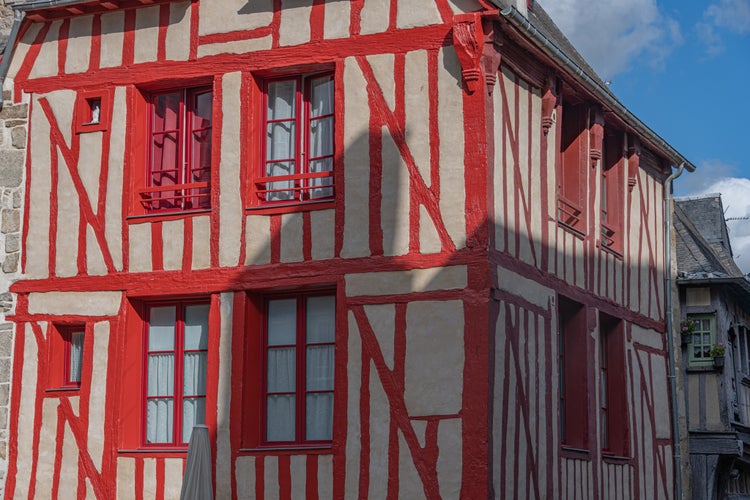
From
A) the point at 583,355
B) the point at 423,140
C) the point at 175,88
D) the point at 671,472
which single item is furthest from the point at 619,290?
the point at 175,88

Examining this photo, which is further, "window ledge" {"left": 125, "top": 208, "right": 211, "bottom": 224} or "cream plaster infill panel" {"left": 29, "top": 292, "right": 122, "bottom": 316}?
"cream plaster infill panel" {"left": 29, "top": 292, "right": 122, "bottom": 316}

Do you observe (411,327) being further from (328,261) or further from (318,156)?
(318,156)

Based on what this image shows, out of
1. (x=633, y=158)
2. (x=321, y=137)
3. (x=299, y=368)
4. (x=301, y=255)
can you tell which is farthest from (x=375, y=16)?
(x=633, y=158)

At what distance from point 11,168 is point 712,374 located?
29.5 feet

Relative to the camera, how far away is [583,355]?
43.6 ft

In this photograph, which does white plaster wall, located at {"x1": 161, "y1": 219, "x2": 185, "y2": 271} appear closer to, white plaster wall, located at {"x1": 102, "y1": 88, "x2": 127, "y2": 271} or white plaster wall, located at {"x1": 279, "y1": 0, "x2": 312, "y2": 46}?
white plaster wall, located at {"x1": 102, "y1": 88, "x2": 127, "y2": 271}

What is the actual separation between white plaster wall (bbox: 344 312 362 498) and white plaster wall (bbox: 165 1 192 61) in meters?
2.87

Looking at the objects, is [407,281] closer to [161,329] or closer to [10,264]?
[161,329]

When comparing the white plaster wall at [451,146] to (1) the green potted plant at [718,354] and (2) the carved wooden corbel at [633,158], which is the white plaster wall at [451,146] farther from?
(1) the green potted plant at [718,354]

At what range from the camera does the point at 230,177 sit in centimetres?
1208

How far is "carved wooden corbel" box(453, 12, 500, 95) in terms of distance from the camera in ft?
37.1

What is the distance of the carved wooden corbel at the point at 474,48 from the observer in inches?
445

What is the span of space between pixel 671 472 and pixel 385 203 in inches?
227

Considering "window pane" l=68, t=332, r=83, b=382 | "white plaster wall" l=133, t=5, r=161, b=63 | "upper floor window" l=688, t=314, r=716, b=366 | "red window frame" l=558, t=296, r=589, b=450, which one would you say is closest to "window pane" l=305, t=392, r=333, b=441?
"window pane" l=68, t=332, r=83, b=382
